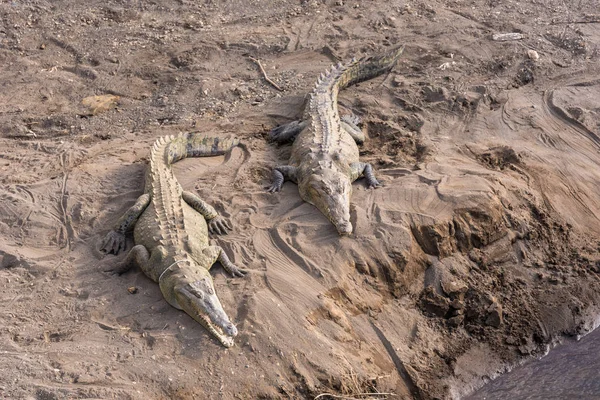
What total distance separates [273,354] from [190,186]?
2418 mm

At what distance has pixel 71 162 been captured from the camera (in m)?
7.51

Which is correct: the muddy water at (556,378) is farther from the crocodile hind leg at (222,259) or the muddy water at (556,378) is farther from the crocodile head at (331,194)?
the crocodile hind leg at (222,259)

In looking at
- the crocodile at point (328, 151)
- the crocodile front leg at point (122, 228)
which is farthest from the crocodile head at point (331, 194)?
the crocodile front leg at point (122, 228)

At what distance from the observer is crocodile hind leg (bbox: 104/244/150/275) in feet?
19.9

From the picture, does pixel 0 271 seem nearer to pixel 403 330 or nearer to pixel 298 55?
pixel 403 330

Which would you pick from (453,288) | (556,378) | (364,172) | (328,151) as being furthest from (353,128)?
(556,378)

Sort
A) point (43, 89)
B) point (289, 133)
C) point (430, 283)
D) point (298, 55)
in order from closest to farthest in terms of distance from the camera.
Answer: point (430, 283) < point (289, 133) < point (43, 89) < point (298, 55)

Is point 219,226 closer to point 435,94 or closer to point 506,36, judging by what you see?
point 435,94

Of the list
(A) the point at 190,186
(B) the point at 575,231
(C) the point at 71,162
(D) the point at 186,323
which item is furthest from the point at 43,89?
(B) the point at 575,231

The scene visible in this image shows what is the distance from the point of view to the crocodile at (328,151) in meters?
6.82

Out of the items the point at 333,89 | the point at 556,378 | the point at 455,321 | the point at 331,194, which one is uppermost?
the point at 333,89

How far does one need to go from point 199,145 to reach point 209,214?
1.26 metres

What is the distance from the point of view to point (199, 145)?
25.2ft

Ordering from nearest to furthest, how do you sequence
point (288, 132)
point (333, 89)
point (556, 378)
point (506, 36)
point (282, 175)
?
point (556, 378) < point (282, 175) < point (288, 132) < point (333, 89) < point (506, 36)
